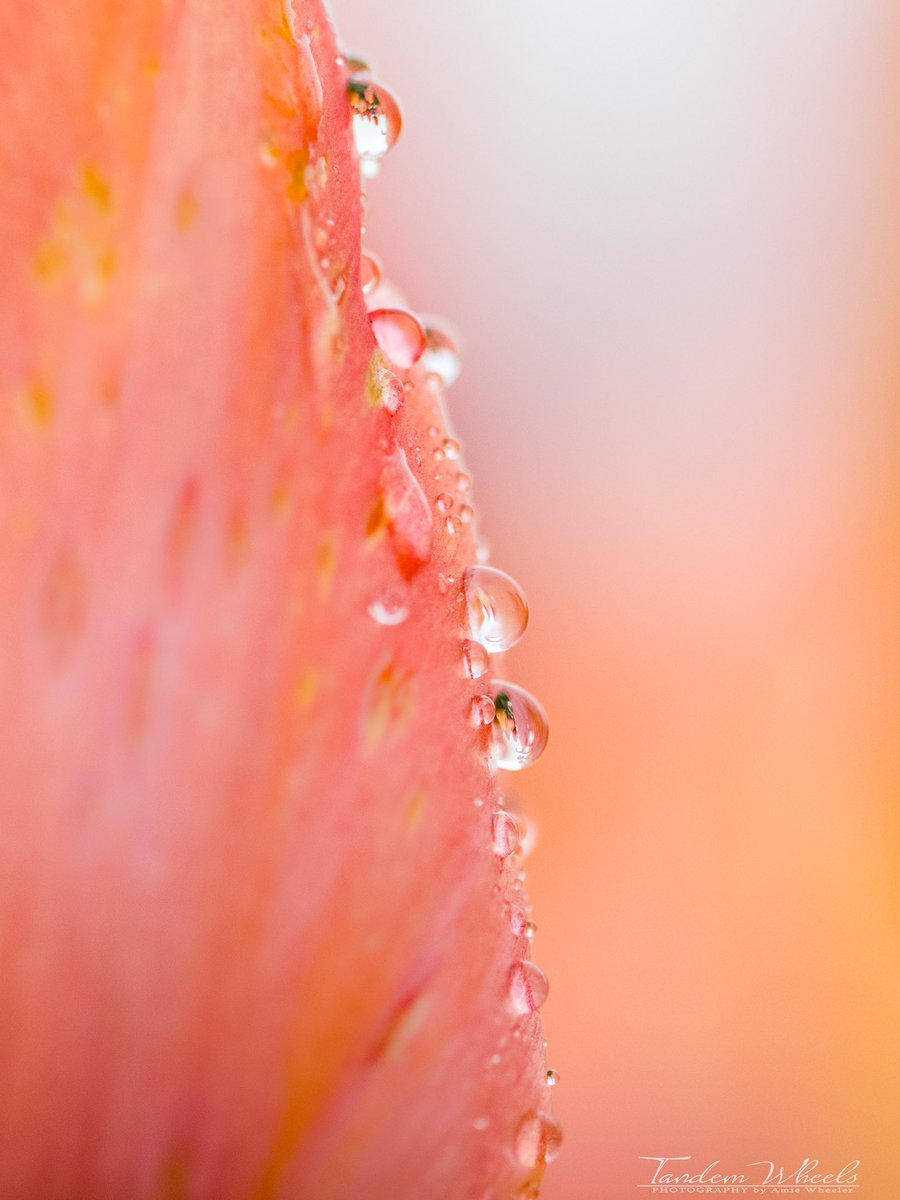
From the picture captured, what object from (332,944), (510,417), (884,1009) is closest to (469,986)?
(332,944)

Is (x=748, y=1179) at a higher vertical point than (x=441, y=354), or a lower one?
lower

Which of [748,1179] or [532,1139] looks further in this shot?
[748,1179]

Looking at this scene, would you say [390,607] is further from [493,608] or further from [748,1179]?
[748,1179]

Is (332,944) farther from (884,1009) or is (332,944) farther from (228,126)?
(884,1009)

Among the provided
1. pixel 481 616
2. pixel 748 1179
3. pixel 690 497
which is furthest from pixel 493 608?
pixel 690 497

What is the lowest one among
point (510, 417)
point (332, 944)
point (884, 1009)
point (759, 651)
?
point (332, 944)

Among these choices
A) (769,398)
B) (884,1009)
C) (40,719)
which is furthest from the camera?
(769,398)

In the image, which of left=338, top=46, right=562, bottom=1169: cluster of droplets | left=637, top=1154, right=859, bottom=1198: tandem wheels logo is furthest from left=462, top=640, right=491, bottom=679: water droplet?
left=637, top=1154, right=859, bottom=1198: tandem wheels logo
